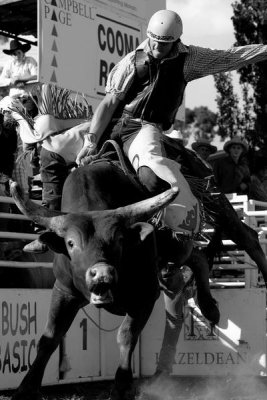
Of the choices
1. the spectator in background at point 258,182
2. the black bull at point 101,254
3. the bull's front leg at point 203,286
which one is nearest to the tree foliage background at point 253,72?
the spectator in background at point 258,182

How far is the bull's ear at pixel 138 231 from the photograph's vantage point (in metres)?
6.64

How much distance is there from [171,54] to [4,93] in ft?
14.3

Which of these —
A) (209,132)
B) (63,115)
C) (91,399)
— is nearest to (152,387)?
(91,399)

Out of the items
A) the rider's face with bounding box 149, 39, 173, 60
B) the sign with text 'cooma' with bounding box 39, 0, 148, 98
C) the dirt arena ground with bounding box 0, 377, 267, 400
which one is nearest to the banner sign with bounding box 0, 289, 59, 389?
the dirt arena ground with bounding box 0, 377, 267, 400

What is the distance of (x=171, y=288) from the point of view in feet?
29.7

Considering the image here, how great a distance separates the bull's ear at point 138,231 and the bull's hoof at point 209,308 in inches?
100

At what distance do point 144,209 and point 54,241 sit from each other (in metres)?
0.65

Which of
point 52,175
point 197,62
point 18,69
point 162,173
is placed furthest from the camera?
point 18,69

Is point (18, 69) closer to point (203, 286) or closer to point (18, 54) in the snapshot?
point (18, 54)

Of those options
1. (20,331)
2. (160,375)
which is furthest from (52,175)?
(160,375)

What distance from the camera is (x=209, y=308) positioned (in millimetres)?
9109

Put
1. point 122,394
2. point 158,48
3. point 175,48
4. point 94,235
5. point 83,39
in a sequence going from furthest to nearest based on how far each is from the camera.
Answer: point 83,39, point 175,48, point 158,48, point 122,394, point 94,235

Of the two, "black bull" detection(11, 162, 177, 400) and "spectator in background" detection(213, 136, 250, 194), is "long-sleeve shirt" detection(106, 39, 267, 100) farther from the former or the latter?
"spectator in background" detection(213, 136, 250, 194)

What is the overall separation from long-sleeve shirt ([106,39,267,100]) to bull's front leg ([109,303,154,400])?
5.89 feet
